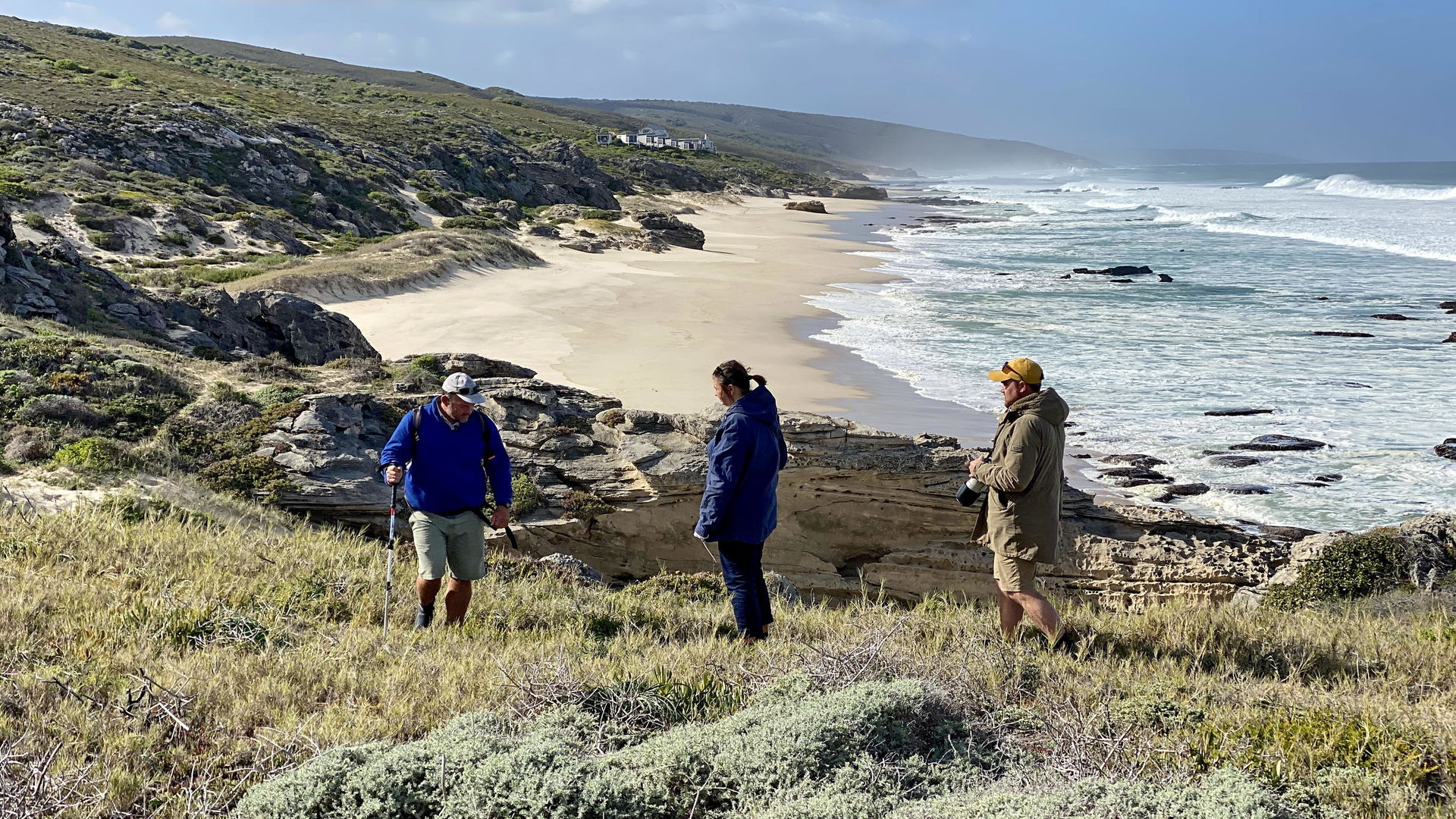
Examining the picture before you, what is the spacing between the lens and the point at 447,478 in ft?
18.2

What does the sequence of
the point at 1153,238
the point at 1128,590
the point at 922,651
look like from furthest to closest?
1. the point at 1153,238
2. the point at 1128,590
3. the point at 922,651

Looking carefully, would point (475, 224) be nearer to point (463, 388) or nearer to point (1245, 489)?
point (1245, 489)

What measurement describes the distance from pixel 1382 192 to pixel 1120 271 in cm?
7140

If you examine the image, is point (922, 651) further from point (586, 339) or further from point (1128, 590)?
point (586, 339)

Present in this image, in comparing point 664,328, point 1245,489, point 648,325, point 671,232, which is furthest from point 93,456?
point 671,232

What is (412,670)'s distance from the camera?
464cm

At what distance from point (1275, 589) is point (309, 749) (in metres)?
7.45

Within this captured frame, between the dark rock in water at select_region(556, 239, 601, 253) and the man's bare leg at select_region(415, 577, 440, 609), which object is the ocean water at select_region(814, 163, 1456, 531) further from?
the dark rock in water at select_region(556, 239, 601, 253)

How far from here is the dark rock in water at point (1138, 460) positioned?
13617 millimetres

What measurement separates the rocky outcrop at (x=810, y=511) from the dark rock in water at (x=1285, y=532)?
1992 millimetres

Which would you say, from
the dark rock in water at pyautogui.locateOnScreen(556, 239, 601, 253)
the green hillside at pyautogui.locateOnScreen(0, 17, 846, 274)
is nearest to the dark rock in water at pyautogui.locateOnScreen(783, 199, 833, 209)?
the green hillside at pyautogui.locateOnScreen(0, 17, 846, 274)

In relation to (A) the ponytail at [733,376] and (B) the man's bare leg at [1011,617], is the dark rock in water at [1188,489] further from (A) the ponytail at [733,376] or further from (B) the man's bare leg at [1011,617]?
(A) the ponytail at [733,376]

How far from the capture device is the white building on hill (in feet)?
360

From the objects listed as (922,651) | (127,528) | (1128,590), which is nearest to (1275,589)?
(1128,590)
